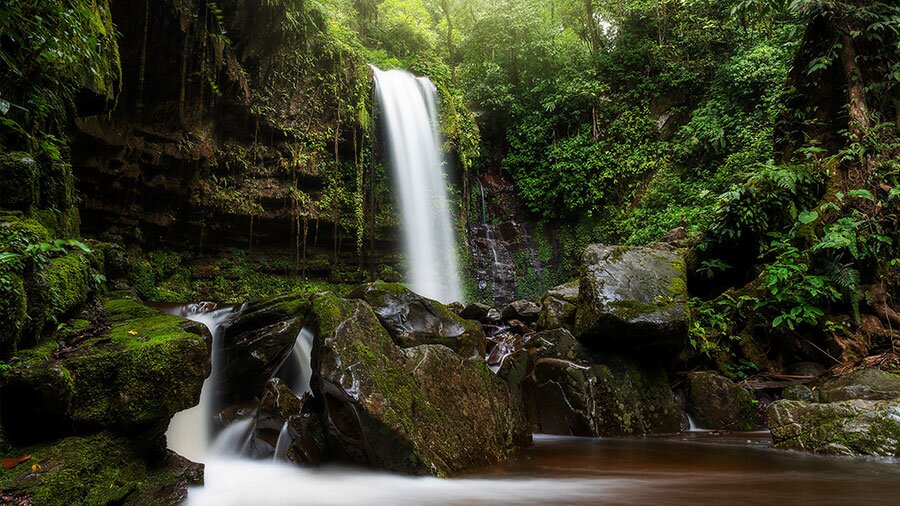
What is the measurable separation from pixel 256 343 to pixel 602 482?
13.3 feet

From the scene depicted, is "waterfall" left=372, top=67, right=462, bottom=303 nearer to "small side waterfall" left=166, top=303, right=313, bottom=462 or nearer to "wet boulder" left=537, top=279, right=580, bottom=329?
"wet boulder" left=537, top=279, right=580, bottom=329

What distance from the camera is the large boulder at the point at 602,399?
5719mm

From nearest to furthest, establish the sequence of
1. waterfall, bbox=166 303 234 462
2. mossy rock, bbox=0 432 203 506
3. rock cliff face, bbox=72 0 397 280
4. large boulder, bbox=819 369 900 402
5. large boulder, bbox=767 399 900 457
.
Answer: mossy rock, bbox=0 432 203 506 → large boulder, bbox=767 399 900 457 → waterfall, bbox=166 303 234 462 → large boulder, bbox=819 369 900 402 → rock cliff face, bbox=72 0 397 280

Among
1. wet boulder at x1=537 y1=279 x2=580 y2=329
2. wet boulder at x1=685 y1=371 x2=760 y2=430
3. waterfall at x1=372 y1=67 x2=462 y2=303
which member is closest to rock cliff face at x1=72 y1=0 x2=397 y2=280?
waterfall at x1=372 y1=67 x2=462 y2=303

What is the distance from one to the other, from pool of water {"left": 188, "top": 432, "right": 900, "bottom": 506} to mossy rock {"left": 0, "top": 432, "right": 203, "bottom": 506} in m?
0.25

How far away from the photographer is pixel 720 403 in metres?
5.93

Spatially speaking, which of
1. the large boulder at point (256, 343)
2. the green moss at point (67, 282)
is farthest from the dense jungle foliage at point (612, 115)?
the large boulder at point (256, 343)

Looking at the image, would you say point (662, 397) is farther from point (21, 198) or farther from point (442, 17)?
point (442, 17)

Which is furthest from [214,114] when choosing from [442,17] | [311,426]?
[442,17]

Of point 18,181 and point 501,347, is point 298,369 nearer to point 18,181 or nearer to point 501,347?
point 18,181

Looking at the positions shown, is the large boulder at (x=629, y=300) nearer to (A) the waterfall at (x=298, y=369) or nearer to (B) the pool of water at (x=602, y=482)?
(B) the pool of water at (x=602, y=482)

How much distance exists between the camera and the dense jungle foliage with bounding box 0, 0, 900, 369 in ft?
20.1

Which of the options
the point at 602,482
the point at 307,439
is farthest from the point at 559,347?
the point at 307,439

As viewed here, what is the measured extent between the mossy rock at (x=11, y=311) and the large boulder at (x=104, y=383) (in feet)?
0.31
